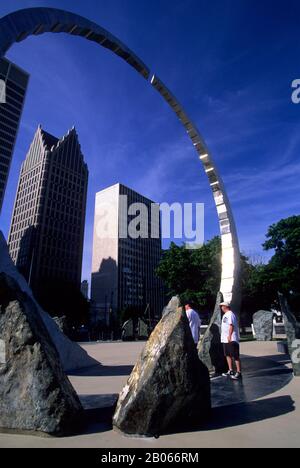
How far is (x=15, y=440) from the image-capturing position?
3.26 meters

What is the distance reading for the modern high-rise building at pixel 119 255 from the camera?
88.2 metres

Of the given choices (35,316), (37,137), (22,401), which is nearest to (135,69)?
(35,316)

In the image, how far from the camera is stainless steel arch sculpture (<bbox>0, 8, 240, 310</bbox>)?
7.83 metres

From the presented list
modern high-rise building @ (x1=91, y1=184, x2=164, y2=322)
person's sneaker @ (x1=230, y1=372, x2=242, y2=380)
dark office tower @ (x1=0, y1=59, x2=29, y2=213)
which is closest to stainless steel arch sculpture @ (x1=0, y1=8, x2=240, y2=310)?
person's sneaker @ (x1=230, y1=372, x2=242, y2=380)

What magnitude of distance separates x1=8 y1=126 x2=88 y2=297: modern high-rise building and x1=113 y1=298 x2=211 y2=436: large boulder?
8914 centimetres

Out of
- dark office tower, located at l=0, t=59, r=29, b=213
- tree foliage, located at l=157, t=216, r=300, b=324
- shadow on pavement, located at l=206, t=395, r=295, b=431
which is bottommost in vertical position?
shadow on pavement, located at l=206, t=395, r=295, b=431

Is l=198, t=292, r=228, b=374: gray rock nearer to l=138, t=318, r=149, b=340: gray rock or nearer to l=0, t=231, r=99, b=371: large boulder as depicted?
l=0, t=231, r=99, b=371: large boulder

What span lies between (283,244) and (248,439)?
99.4 ft

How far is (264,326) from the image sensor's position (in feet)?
74.7

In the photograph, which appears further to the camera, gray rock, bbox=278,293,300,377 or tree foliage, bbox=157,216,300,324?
tree foliage, bbox=157,216,300,324

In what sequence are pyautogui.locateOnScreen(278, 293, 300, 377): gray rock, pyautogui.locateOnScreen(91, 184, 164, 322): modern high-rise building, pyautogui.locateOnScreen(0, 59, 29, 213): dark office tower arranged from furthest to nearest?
pyautogui.locateOnScreen(0, 59, 29, 213): dark office tower
pyautogui.locateOnScreen(91, 184, 164, 322): modern high-rise building
pyautogui.locateOnScreen(278, 293, 300, 377): gray rock

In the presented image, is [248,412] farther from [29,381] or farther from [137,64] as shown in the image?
[137,64]

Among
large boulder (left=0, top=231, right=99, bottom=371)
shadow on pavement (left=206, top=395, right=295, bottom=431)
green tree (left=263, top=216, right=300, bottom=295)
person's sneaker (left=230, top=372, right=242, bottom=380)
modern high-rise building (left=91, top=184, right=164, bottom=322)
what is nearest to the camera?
shadow on pavement (left=206, top=395, right=295, bottom=431)
